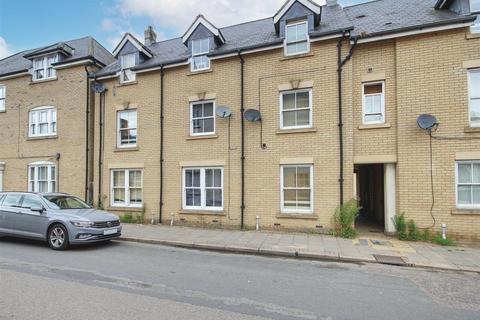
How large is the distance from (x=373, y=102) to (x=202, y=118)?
262 inches

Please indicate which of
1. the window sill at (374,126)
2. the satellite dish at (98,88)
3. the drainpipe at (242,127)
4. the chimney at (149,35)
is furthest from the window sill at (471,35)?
the chimney at (149,35)

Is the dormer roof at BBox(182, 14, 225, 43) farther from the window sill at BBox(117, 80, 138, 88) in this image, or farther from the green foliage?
the green foliage

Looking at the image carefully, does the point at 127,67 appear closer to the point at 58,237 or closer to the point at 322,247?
the point at 58,237

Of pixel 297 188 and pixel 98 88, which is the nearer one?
pixel 297 188

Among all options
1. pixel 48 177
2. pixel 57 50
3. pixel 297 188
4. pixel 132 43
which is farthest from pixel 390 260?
pixel 57 50

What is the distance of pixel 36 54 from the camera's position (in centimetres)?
1534

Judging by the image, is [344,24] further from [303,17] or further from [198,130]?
[198,130]

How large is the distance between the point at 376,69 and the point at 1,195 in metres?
13.6

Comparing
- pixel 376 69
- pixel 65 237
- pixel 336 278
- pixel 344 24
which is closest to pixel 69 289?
pixel 65 237

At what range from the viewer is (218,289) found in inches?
199

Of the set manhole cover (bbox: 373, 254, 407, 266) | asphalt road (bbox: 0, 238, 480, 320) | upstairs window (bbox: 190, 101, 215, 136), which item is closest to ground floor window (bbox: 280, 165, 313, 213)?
manhole cover (bbox: 373, 254, 407, 266)

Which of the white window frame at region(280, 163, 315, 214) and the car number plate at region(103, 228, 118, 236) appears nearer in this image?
the car number plate at region(103, 228, 118, 236)

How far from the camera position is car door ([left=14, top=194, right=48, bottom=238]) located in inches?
323

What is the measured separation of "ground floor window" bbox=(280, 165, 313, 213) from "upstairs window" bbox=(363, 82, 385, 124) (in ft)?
8.92
